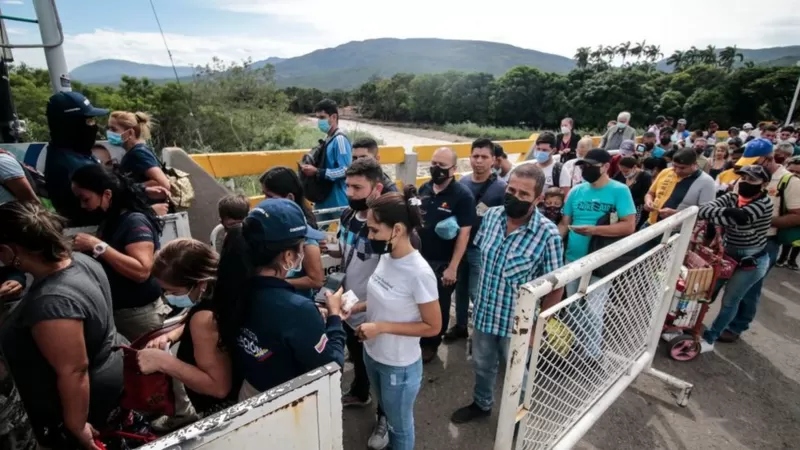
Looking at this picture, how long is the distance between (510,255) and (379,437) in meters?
1.53

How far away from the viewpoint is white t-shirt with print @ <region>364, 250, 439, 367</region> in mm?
2156

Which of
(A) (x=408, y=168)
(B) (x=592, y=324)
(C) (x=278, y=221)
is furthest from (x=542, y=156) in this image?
(C) (x=278, y=221)

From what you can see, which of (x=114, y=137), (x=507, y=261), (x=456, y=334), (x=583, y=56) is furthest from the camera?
(x=583, y=56)

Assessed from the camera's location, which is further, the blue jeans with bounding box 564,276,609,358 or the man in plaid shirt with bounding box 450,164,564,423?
the man in plaid shirt with bounding box 450,164,564,423

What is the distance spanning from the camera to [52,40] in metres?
3.89

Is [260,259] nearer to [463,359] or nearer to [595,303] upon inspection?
[595,303]

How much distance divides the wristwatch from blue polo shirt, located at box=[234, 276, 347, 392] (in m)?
1.20

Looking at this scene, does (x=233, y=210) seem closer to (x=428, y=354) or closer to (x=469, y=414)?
(x=428, y=354)

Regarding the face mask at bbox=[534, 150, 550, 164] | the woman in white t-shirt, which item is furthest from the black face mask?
the face mask at bbox=[534, 150, 550, 164]

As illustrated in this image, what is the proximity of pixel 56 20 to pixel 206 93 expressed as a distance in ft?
42.0

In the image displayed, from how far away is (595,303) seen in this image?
249 cm

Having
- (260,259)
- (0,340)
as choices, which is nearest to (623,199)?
(260,259)

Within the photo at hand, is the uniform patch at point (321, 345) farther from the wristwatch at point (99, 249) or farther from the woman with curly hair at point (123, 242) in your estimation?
the wristwatch at point (99, 249)

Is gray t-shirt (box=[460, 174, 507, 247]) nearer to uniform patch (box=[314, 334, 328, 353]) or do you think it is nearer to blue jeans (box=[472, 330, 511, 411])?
blue jeans (box=[472, 330, 511, 411])
